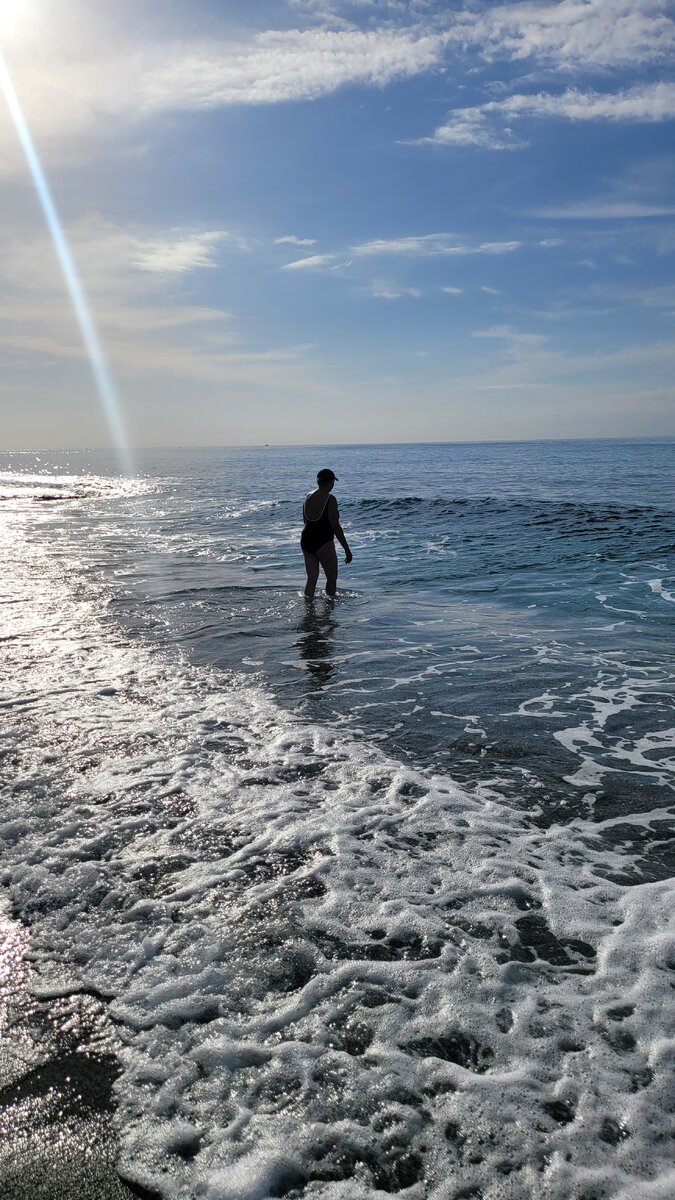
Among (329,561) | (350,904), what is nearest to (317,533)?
(329,561)

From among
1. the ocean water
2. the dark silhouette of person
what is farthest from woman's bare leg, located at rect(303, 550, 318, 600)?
the ocean water

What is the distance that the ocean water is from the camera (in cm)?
254

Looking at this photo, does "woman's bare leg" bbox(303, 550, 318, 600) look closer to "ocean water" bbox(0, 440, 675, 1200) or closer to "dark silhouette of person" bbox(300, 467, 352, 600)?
"dark silhouette of person" bbox(300, 467, 352, 600)

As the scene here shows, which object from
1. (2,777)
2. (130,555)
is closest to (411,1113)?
(2,777)

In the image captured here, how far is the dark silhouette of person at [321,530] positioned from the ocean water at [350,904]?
2.76 m

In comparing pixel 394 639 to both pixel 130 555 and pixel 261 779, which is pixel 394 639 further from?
pixel 130 555

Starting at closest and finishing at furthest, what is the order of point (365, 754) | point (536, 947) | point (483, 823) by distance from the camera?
1. point (536, 947)
2. point (483, 823)
3. point (365, 754)

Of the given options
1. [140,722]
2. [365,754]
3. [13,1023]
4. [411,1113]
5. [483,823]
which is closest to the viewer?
[411,1113]

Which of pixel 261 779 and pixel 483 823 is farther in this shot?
pixel 261 779

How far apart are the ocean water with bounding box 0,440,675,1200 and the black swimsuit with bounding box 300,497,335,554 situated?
2.79 m

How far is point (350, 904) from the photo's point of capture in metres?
3.89

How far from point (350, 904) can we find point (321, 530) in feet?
30.5

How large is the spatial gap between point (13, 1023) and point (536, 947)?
2.58 metres

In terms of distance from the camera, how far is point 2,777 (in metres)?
5.40
